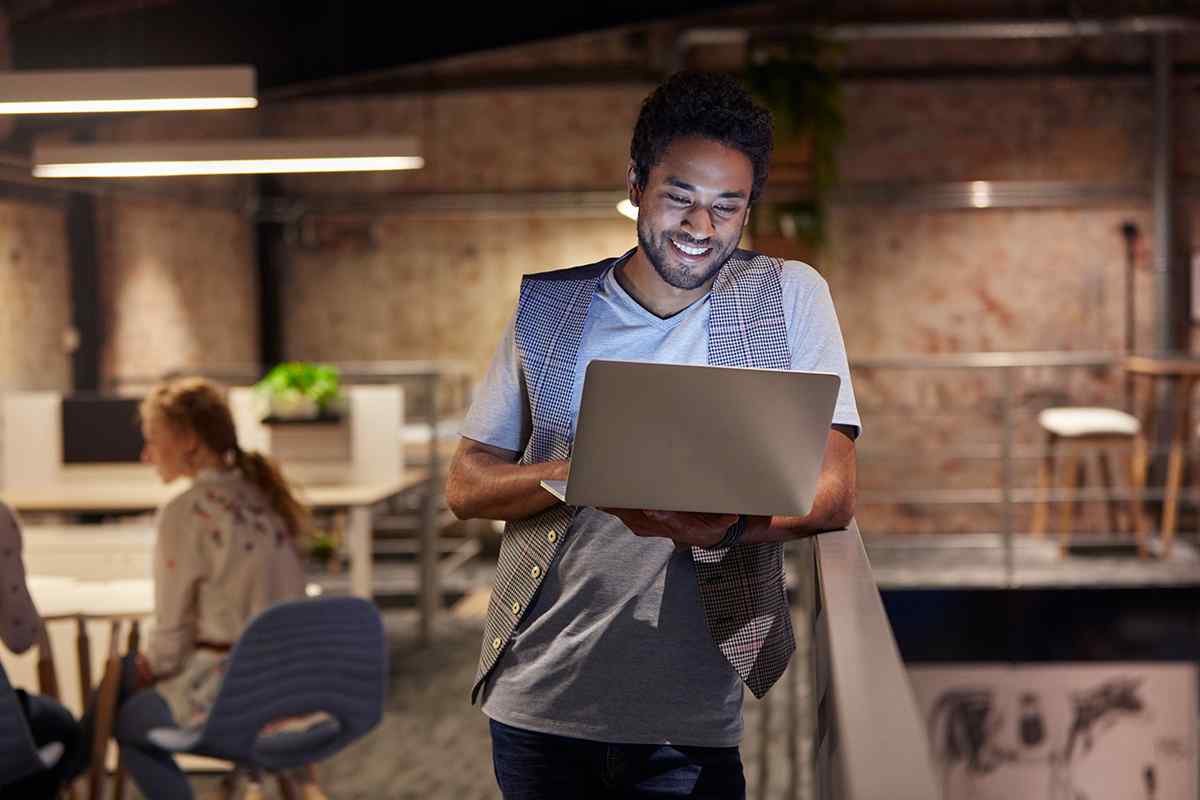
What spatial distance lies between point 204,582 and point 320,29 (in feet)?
6.04

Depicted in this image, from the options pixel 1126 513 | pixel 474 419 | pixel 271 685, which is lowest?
pixel 1126 513

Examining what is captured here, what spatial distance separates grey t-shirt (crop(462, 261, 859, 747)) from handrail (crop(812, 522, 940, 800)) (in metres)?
0.23

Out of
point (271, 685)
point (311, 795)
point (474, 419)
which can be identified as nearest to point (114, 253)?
point (311, 795)

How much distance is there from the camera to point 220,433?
3482 mm

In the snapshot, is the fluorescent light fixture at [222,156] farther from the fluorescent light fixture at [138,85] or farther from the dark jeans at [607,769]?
the dark jeans at [607,769]

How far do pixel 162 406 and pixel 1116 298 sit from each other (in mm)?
6722

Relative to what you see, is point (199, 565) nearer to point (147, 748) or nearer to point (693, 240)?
point (147, 748)

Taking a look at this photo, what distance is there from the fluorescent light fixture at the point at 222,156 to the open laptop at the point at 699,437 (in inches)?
153

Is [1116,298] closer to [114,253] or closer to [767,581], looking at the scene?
[114,253]

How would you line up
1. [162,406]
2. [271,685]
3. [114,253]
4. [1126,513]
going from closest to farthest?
[271,685]
[162,406]
[114,253]
[1126,513]

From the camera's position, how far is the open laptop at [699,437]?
1.21 m

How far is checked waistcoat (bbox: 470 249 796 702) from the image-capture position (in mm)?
1451

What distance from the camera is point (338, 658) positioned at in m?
3.01

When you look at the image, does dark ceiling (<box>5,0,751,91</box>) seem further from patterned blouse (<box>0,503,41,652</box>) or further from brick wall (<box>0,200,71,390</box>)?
brick wall (<box>0,200,71,390</box>)
